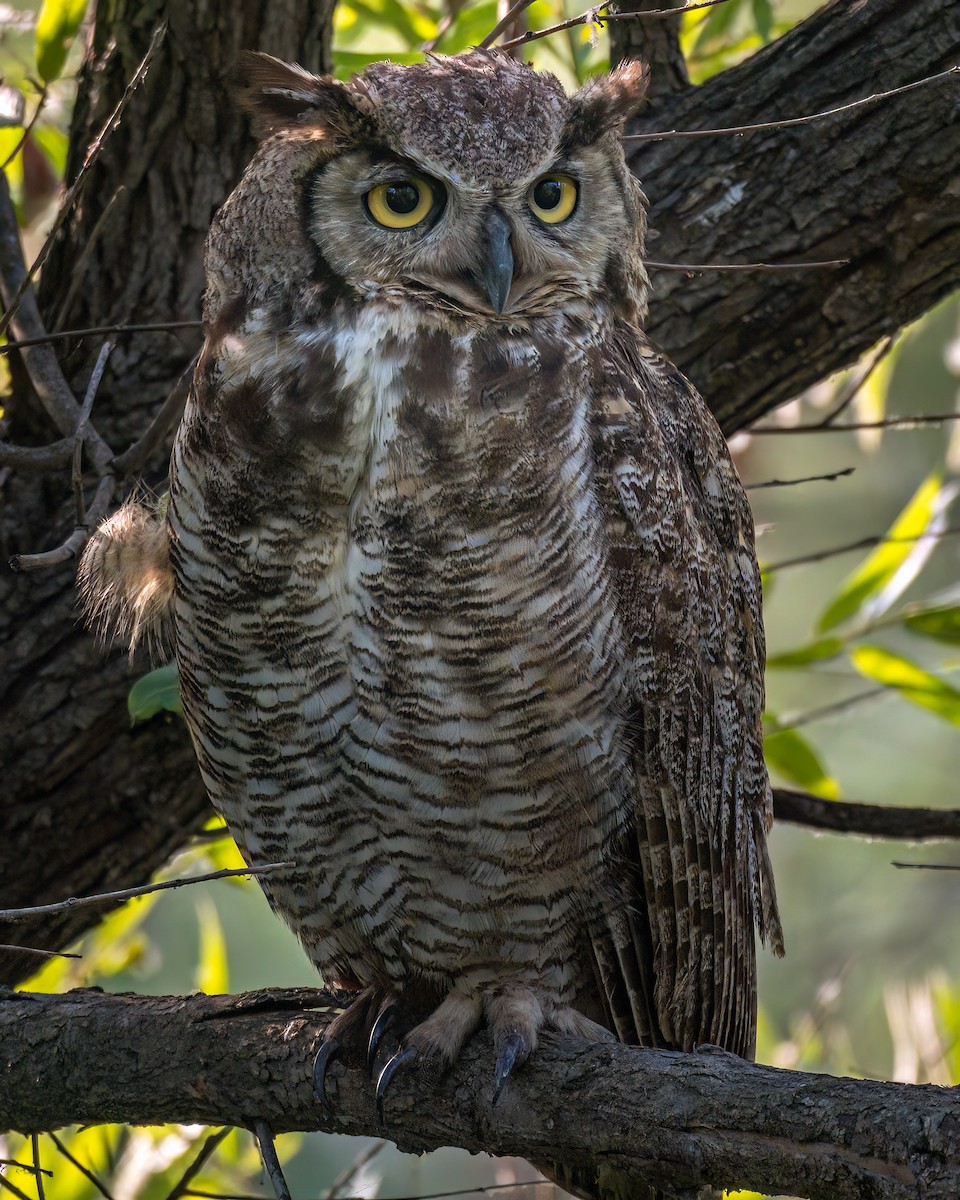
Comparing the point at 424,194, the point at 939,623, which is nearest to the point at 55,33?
the point at 424,194

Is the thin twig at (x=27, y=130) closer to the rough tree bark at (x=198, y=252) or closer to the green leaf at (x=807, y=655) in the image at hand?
the rough tree bark at (x=198, y=252)

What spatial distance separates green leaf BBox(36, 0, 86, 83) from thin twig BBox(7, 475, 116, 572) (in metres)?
0.87

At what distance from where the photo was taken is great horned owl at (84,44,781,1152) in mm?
1675

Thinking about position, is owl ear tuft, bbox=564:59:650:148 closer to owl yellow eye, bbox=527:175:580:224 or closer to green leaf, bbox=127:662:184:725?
owl yellow eye, bbox=527:175:580:224

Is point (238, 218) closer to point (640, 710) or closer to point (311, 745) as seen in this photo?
point (311, 745)

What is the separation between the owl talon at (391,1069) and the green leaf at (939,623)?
1.44 metres

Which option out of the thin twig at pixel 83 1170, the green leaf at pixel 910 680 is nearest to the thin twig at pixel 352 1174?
the thin twig at pixel 83 1170

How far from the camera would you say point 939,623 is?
268 cm

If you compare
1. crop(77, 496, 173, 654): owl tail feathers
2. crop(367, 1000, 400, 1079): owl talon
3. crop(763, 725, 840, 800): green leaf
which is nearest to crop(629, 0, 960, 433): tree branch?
crop(763, 725, 840, 800): green leaf

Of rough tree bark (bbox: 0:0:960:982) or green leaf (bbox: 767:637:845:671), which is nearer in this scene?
rough tree bark (bbox: 0:0:960:982)

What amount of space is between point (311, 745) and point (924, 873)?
22.5 feet

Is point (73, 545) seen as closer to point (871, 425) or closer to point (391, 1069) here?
point (391, 1069)

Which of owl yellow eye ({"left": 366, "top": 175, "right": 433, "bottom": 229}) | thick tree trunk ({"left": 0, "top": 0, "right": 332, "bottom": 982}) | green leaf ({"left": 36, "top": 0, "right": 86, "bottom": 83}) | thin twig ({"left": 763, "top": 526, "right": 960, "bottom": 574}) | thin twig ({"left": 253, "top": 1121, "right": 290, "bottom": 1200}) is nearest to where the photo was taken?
thin twig ({"left": 253, "top": 1121, "right": 290, "bottom": 1200})

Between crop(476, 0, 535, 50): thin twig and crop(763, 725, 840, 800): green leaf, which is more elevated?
crop(476, 0, 535, 50): thin twig
